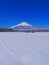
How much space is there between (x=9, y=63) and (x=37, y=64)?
54cm

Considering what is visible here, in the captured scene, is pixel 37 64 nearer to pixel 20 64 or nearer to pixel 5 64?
pixel 20 64

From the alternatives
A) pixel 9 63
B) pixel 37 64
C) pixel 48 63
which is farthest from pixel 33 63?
pixel 9 63

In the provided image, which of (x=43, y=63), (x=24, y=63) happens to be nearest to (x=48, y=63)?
(x=43, y=63)

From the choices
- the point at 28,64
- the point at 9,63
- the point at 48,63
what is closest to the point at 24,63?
the point at 28,64

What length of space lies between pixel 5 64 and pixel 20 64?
28 cm

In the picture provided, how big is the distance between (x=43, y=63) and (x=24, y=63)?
0.37 metres

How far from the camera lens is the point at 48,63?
2707 mm

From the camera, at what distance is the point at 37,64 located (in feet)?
8.71

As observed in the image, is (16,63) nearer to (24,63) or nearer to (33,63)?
(24,63)

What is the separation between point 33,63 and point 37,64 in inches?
4.3

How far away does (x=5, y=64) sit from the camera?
2646 millimetres

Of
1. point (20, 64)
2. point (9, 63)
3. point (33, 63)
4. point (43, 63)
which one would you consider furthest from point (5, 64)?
point (43, 63)

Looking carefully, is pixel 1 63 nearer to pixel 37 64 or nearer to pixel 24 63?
pixel 24 63

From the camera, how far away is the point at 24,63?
9.03 ft
